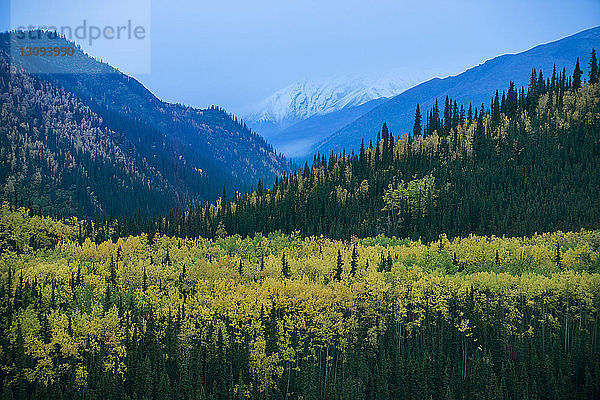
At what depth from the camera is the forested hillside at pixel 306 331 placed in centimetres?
→ 9350

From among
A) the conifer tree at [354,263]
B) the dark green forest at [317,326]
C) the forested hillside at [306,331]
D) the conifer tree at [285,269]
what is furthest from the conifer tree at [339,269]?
the conifer tree at [285,269]

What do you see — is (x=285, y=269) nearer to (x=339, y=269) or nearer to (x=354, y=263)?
(x=339, y=269)

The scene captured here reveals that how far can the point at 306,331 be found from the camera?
106625mm

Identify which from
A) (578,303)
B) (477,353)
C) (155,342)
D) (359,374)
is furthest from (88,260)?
(578,303)

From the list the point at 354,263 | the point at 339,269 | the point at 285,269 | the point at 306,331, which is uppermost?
the point at 354,263

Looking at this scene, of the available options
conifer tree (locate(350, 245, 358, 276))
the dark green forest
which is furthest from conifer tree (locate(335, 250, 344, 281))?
conifer tree (locate(350, 245, 358, 276))

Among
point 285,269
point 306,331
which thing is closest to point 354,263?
point 285,269

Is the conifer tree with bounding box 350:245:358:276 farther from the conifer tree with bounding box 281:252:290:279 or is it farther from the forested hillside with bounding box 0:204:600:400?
the conifer tree with bounding box 281:252:290:279

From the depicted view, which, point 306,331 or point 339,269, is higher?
point 339,269

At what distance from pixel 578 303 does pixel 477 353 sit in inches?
1125

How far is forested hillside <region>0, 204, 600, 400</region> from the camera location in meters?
93.5

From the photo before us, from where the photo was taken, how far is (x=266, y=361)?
3802 inches

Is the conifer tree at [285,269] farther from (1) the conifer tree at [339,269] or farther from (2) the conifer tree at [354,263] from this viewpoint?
(2) the conifer tree at [354,263]

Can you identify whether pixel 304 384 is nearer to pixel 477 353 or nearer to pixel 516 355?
pixel 477 353
